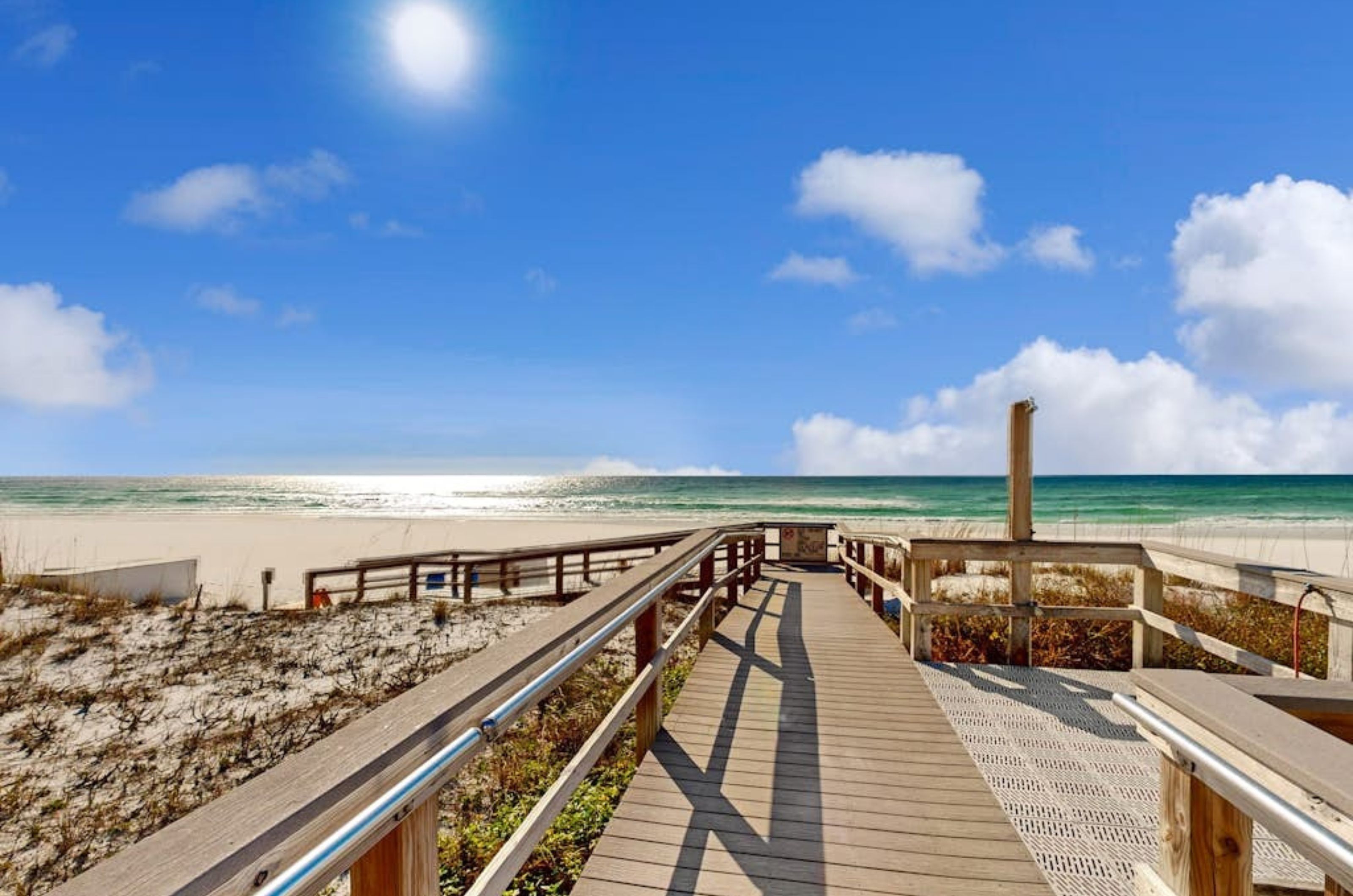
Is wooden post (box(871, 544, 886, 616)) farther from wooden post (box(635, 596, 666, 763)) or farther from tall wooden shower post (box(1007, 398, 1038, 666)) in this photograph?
wooden post (box(635, 596, 666, 763))

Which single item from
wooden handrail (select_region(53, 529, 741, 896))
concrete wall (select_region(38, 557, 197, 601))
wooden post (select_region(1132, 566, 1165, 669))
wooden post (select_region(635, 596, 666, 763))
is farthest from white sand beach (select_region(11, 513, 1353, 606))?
wooden handrail (select_region(53, 529, 741, 896))

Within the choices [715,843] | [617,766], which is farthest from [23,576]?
[715,843]

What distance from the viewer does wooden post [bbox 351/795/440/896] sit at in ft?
4.28

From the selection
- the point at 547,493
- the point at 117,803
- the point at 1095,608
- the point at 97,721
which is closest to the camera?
the point at 117,803

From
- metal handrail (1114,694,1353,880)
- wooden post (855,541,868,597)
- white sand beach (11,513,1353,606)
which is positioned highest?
metal handrail (1114,694,1353,880)

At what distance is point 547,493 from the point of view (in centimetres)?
7200

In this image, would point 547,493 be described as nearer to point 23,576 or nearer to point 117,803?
point 23,576

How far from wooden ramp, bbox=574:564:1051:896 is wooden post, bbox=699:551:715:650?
0.86m

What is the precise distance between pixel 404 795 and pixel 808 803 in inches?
99.5

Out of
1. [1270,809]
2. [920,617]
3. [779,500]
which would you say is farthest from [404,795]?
[779,500]

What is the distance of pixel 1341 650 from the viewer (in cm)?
319

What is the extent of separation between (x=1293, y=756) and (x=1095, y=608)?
4.59m

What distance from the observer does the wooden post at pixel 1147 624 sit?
199 inches

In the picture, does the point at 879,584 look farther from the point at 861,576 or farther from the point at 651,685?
the point at 651,685
